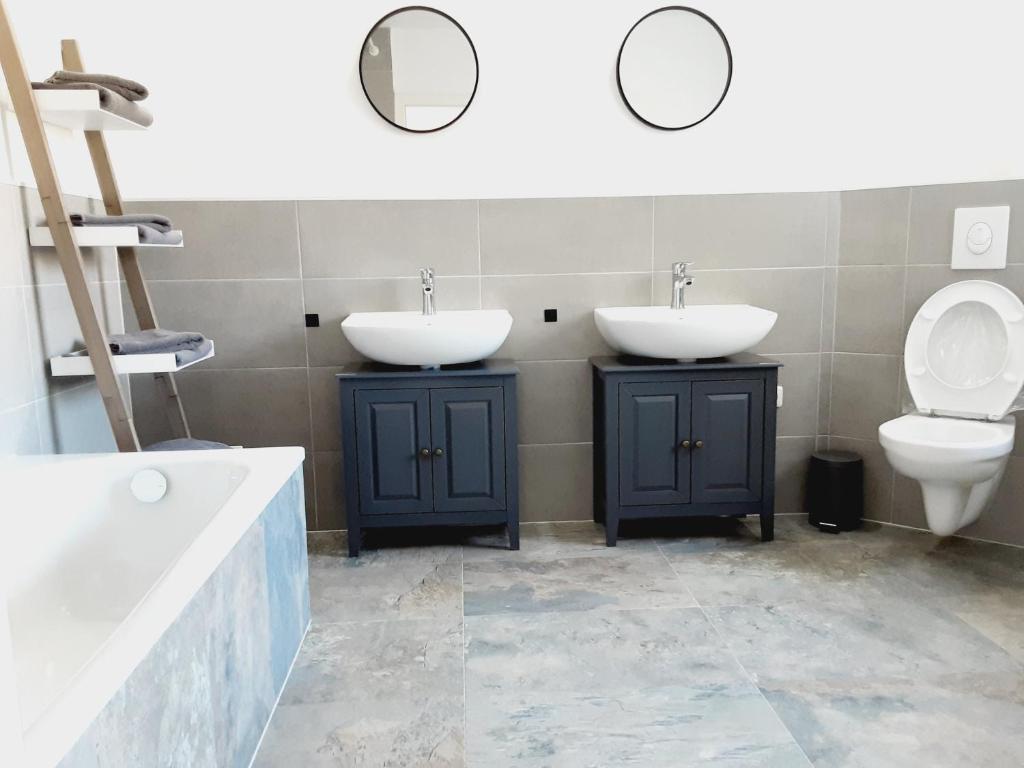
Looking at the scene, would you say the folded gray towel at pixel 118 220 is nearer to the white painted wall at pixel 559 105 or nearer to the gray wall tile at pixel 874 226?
the white painted wall at pixel 559 105

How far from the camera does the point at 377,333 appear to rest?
269 centimetres

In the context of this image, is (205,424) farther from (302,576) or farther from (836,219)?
(836,219)

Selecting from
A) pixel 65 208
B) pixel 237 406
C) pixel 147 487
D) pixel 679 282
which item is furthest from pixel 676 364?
pixel 65 208

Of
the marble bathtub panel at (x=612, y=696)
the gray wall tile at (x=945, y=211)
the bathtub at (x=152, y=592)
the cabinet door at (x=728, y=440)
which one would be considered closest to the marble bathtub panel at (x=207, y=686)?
the bathtub at (x=152, y=592)

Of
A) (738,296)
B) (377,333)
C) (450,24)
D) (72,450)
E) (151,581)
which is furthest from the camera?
(738,296)

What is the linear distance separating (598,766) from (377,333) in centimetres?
151

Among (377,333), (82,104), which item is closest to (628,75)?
(377,333)

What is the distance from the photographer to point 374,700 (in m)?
1.97

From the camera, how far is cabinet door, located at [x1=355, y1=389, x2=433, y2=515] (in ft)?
9.24

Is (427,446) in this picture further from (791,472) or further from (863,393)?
(863,393)

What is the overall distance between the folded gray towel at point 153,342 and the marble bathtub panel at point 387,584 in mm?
861

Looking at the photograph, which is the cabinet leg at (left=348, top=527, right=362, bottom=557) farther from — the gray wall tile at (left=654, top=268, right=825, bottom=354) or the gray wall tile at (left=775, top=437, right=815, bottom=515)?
the gray wall tile at (left=775, top=437, right=815, bottom=515)

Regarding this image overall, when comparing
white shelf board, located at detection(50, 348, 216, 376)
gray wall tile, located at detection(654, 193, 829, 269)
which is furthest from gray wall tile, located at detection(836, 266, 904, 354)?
white shelf board, located at detection(50, 348, 216, 376)

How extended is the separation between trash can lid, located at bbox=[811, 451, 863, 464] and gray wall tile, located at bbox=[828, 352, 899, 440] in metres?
0.10
